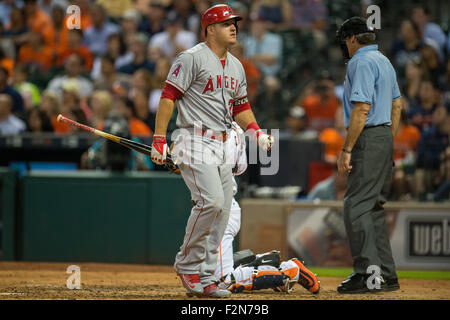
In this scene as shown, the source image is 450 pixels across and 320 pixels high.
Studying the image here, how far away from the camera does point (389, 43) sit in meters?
12.7

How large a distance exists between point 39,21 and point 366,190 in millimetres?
9320

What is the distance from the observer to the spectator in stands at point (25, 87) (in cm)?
1201

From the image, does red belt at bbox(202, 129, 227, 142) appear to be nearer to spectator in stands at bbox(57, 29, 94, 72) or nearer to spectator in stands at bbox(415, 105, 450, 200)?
spectator in stands at bbox(415, 105, 450, 200)

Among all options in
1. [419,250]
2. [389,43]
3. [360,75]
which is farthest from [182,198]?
[389,43]

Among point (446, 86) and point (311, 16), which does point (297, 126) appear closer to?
point (446, 86)

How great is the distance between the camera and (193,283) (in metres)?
5.35

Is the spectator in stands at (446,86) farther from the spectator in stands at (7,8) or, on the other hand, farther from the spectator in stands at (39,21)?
the spectator in stands at (7,8)

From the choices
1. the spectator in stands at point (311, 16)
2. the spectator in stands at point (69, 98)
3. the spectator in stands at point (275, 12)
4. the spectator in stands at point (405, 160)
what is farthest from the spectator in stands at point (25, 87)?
the spectator in stands at point (405, 160)

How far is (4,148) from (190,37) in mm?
4279

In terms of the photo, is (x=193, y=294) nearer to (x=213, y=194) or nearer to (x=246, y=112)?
(x=213, y=194)

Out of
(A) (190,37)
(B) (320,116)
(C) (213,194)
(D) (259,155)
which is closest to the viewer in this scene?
(C) (213,194)

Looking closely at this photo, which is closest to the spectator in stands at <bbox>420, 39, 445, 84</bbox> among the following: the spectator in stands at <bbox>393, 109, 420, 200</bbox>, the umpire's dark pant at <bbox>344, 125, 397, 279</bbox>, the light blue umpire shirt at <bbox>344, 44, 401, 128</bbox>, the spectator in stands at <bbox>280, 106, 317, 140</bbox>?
the spectator in stands at <bbox>393, 109, 420, 200</bbox>

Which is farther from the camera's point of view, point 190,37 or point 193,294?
point 190,37

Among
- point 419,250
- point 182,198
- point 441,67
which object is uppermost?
point 441,67
